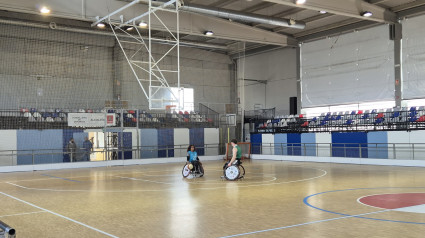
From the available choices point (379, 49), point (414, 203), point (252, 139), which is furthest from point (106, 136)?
point (414, 203)

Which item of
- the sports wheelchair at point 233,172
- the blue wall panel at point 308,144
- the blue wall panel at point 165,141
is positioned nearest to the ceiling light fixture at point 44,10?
the blue wall panel at point 165,141

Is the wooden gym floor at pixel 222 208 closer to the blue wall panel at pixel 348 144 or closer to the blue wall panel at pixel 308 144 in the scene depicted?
the blue wall panel at pixel 348 144

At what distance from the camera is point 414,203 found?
31.5 feet

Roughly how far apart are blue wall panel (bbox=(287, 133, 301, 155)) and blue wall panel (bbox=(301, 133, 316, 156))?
39 centimetres

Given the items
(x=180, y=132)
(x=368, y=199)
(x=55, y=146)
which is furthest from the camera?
(x=180, y=132)

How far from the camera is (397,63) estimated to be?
27625mm

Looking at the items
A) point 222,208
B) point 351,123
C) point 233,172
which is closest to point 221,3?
point 351,123

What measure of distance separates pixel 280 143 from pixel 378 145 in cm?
739

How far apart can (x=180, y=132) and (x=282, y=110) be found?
9842 mm

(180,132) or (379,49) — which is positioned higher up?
(379,49)

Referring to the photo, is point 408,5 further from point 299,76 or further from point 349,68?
point 299,76

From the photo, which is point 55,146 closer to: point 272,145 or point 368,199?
point 272,145

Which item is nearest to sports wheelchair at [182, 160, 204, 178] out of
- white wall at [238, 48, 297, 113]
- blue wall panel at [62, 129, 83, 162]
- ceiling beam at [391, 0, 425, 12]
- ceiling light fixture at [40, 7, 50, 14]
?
ceiling light fixture at [40, 7, 50, 14]

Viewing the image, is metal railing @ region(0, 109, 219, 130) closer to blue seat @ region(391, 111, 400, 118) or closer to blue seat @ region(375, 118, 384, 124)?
blue seat @ region(375, 118, 384, 124)
